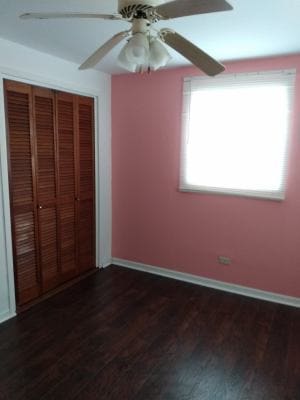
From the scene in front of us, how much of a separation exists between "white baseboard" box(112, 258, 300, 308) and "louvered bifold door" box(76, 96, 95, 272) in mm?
495

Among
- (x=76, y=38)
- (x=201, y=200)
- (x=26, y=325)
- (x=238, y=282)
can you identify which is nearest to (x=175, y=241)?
(x=201, y=200)

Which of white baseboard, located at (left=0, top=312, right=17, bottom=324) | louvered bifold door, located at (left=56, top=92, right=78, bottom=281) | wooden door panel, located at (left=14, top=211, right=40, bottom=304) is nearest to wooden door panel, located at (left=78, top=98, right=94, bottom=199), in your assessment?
louvered bifold door, located at (left=56, top=92, right=78, bottom=281)

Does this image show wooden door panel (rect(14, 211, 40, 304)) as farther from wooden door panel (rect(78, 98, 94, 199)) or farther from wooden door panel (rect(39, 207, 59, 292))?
wooden door panel (rect(78, 98, 94, 199))

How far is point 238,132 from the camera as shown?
290 centimetres

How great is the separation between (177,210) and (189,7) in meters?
2.39

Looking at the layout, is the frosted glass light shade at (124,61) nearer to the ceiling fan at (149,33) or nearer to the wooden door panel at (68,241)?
the ceiling fan at (149,33)

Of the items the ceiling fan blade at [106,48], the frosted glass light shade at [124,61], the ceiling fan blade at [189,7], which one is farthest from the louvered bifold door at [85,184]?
the ceiling fan blade at [189,7]

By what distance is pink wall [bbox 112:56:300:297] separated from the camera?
2.89m

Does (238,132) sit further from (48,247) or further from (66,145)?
(48,247)

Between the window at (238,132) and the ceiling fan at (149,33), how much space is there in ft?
4.72

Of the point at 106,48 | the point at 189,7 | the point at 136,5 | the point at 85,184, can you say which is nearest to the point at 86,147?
the point at 85,184

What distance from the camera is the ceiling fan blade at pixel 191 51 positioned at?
137 centimetres

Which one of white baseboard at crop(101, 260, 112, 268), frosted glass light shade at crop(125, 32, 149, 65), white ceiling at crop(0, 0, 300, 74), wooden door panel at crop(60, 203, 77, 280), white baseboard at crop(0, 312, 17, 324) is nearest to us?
frosted glass light shade at crop(125, 32, 149, 65)

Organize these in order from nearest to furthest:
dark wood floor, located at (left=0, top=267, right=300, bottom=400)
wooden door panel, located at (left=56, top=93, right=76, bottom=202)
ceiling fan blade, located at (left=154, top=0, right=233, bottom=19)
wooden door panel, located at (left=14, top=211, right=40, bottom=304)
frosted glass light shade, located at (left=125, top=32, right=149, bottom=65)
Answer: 1. ceiling fan blade, located at (left=154, top=0, right=233, bottom=19)
2. frosted glass light shade, located at (left=125, top=32, right=149, bottom=65)
3. dark wood floor, located at (left=0, top=267, right=300, bottom=400)
4. wooden door panel, located at (left=14, top=211, right=40, bottom=304)
5. wooden door panel, located at (left=56, top=93, right=76, bottom=202)
